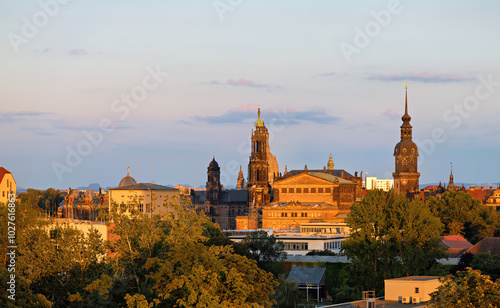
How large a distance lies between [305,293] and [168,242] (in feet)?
98.0

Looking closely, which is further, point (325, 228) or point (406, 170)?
point (406, 170)

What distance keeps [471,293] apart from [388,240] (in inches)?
1823

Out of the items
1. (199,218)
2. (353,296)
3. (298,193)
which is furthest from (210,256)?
(298,193)

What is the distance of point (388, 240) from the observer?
299 feet

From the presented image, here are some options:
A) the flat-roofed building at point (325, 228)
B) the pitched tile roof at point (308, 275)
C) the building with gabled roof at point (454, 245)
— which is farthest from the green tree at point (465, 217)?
the pitched tile roof at point (308, 275)

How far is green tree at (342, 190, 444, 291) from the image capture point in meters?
87.1

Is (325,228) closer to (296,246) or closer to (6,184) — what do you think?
(296,246)

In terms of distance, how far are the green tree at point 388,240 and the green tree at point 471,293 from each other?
38.6 metres

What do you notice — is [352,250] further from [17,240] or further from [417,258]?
[17,240]

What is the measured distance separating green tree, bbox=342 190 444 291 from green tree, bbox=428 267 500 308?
1521 inches

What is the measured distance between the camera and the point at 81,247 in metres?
65.9

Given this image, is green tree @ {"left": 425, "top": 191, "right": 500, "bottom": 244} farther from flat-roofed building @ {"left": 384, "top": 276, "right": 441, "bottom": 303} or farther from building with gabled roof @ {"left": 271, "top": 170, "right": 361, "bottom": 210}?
flat-roofed building @ {"left": 384, "top": 276, "right": 441, "bottom": 303}

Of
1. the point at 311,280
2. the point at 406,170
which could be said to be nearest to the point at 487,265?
the point at 311,280

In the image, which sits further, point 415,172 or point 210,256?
point 415,172
